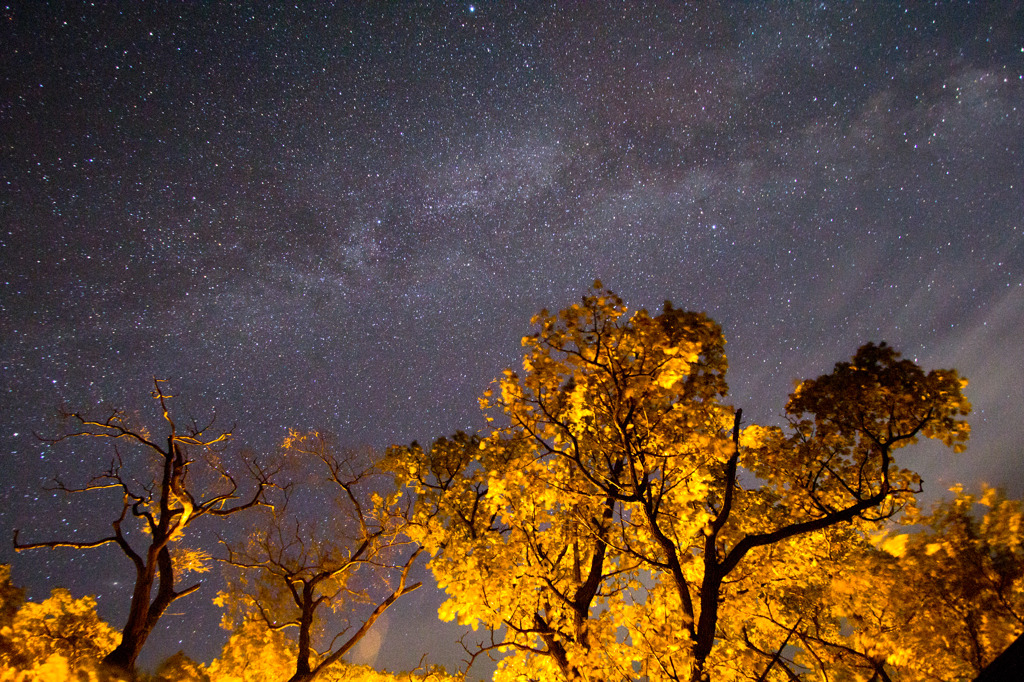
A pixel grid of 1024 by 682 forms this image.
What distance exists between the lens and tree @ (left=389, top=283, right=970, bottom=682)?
6926 mm

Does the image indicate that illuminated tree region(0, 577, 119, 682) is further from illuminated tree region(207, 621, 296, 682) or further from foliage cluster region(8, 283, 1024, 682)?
illuminated tree region(207, 621, 296, 682)

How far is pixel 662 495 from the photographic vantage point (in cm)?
745

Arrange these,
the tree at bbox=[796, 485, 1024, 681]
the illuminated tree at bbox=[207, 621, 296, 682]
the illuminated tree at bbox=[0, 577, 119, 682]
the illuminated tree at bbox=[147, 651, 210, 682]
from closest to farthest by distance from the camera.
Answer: the tree at bbox=[796, 485, 1024, 681]
the illuminated tree at bbox=[0, 577, 119, 682]
the illuminated tree at bbox=[147, 651, 210, 682]
the illuminated tree at bbox=[207, 621, 296, 682]

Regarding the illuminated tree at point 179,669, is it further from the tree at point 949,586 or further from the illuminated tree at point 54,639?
the tree at point 949,586

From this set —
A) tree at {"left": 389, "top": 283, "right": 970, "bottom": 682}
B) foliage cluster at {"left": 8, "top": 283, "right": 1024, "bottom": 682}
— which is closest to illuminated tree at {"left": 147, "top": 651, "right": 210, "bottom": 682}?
foliage cluster at {"left": 8, "top": 283, "right": 1024, "bottom": 682}

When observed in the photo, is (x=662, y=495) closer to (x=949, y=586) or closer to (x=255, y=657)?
(x=949, y=586)

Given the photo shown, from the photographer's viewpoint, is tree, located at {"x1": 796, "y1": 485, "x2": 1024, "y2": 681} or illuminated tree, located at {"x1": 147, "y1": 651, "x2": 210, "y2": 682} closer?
tree, located at {"x1": 796, "y1": 485, "x2": 1024, "y2": 681}

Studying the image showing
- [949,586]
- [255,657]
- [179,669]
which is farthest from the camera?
[255,657]

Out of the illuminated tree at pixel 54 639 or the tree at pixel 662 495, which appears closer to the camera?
the tree at pixel 662 495

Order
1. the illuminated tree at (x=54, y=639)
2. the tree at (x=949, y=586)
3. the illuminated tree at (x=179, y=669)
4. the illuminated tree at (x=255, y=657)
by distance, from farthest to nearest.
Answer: the illuminated tree at (x=255, y=657), the illuminated tree at (x=179, y=669), the illuminated tree at (x=54, y=639), the tree at (x=949, y=586)

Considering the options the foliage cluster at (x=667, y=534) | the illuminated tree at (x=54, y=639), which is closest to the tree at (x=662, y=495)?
the foliage cluster at (x=667, y=534)

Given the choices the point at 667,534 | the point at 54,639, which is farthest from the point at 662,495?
the point at 54,639

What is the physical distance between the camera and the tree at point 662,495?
6.93m

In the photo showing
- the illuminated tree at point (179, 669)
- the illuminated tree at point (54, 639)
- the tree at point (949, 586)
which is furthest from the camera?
the illuminated tree at point (179, 669)
